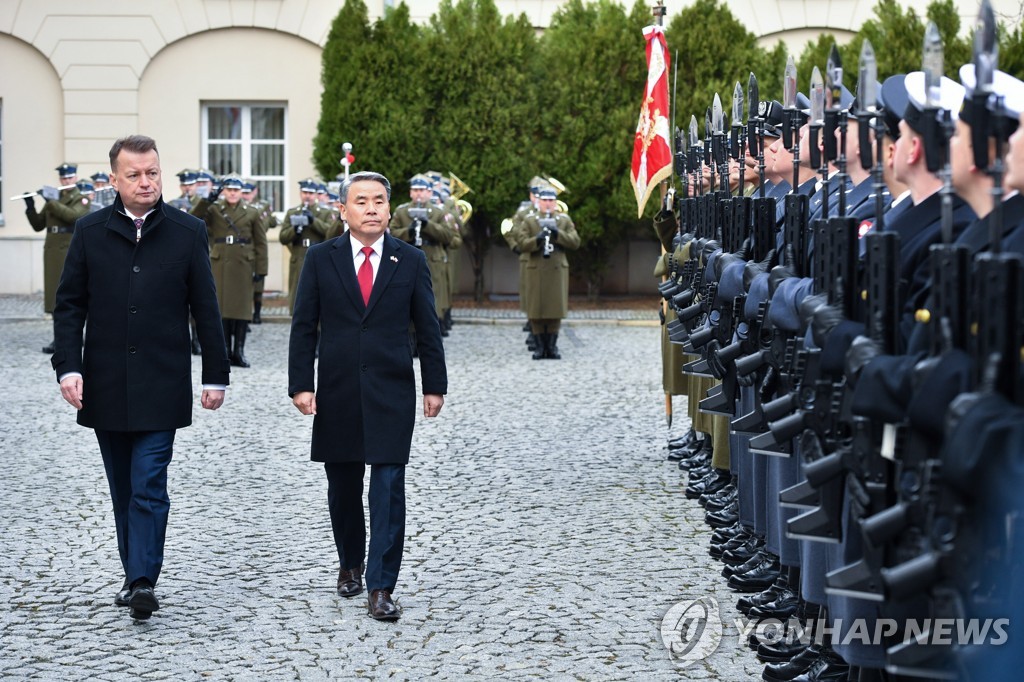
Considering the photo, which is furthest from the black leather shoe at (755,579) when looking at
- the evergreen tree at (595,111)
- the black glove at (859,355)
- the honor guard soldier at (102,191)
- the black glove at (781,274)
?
the evergreen tree at (595,111)

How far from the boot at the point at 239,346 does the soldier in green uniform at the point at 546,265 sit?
299 cm

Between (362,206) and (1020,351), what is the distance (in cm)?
350

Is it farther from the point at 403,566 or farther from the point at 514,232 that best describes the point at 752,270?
the point at 514,232

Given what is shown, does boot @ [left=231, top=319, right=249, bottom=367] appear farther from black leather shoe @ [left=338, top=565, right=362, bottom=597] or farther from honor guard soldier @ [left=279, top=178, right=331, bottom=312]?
black leather shoe @ [left=338, top=565, right=362, bottom=597]

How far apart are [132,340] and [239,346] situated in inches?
380

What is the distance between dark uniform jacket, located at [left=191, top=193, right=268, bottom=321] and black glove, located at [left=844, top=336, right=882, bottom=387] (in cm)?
A: 1255

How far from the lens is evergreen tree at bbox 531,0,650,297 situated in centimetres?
2312

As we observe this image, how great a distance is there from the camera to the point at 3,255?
A: 25.0 m

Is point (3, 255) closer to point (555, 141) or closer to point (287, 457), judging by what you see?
point (555, 141)

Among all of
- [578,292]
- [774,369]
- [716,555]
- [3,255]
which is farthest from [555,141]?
[774,369]

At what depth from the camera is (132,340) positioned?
616cm

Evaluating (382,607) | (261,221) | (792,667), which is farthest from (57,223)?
(792,667)

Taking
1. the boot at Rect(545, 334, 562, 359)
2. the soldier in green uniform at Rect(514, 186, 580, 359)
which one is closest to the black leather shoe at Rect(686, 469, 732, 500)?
the boot at Rect(545, 334, 562, 359)

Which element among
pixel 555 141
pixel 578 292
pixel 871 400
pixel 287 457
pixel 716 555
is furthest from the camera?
pixel 578 292
